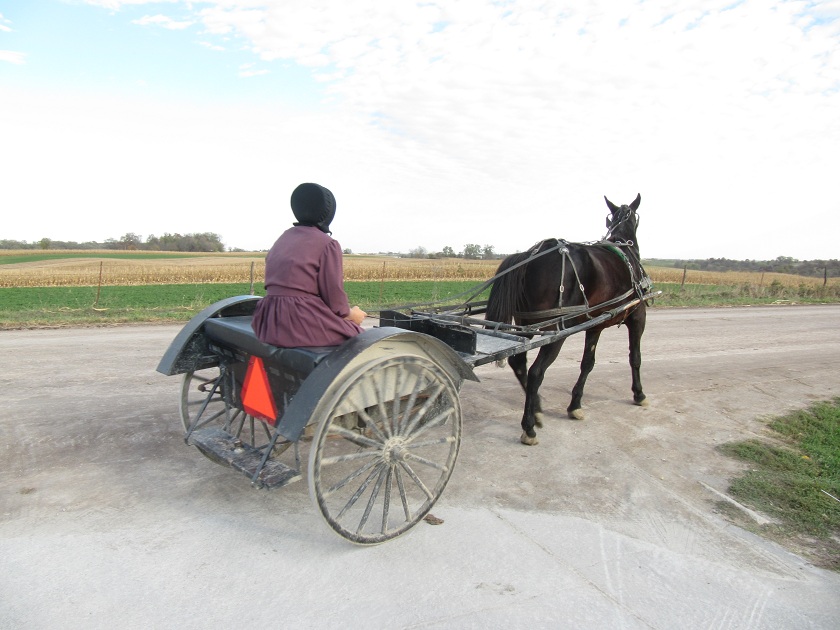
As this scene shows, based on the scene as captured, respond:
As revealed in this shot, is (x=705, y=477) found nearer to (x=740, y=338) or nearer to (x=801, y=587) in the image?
(x=801, y=587)

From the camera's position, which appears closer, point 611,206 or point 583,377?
point 583,377

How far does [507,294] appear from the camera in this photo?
17.9 feet

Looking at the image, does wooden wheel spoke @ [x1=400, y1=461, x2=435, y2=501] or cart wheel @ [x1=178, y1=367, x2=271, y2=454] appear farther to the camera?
cart wheel @ [x1=178, y1=367, x2=271, y2=454]

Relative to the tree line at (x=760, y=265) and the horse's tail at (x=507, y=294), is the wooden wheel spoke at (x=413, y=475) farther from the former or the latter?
the tree line at (x=760, y=265)

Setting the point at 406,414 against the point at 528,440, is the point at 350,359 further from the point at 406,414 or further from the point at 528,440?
the point at 528,440

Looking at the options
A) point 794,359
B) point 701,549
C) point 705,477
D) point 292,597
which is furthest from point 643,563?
point 794,359

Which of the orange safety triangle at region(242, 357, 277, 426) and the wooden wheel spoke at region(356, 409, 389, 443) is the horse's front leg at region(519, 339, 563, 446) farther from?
the orange safety triangle at region(242, 357, 277, 426)

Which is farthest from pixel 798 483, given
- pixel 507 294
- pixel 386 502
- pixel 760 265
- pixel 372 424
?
pixel 760 265

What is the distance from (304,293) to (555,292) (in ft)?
9.10

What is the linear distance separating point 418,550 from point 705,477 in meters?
2.68

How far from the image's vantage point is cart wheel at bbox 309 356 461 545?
3.09 meters

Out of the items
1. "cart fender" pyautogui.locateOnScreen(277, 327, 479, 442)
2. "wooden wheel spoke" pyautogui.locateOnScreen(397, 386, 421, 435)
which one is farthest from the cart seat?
"wooden wheel spoke" pyautogui.locateOnScreen(397, 386, 421, 435)

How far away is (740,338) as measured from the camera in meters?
11.6

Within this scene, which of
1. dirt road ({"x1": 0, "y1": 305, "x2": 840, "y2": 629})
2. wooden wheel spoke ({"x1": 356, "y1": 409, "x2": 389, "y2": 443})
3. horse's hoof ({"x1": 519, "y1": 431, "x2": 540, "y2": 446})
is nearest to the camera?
dirt road ({"x1": 0, "y1": 305, "x2": 840, "y2": 629})
